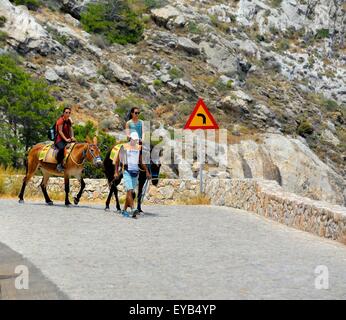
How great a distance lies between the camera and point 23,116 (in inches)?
1246

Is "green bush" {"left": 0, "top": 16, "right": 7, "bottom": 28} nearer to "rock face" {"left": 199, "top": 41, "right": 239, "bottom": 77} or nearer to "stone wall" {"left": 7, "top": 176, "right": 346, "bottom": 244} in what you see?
"rock face" {"left": 199, "top": 41, "right": 239, "bottom": 77}

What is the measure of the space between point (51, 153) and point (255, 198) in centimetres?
563

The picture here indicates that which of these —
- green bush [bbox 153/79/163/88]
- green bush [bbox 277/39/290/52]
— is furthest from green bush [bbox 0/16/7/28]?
green bush [bbox 277/39/290/52]

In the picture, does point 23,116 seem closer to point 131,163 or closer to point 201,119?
point 201,119

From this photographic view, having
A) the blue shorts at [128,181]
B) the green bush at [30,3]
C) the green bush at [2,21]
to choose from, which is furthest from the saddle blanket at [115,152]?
the green bush at [30,3]

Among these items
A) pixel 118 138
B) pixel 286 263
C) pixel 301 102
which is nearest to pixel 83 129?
pixel 118 138

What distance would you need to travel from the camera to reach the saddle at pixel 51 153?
Result: 19045 mm

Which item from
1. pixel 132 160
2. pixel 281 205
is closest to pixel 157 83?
pixel 132 160

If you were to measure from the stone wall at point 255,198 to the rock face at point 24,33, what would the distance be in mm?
25176

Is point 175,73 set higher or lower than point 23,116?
higher

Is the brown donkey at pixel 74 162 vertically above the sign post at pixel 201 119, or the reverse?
the sign post at pixel 201 119

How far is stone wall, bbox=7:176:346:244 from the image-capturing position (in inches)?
546

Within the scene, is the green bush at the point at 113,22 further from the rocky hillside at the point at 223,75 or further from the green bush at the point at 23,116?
the green bush at the point at 23,116

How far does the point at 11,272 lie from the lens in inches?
367
